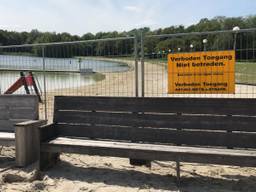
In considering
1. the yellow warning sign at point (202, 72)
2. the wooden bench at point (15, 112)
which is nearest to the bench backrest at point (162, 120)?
the wooden bench at point (15, 112)

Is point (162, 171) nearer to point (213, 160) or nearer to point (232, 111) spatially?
point (213, 160)

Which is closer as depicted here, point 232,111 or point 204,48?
point 232,111

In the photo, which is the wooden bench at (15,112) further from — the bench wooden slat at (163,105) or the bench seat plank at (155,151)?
the bench seat plank at (155,151)

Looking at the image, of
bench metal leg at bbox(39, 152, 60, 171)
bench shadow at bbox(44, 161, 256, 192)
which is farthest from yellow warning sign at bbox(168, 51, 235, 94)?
bench metal leg at bbox(39, 152, 60, 171)

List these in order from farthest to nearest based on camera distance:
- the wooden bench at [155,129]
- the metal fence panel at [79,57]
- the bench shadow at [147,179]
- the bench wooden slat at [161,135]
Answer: the metal fence panel at [79,57] < the bench wooden slat at [161,135] < the wooden bench at [155,129] < the bench shadow at [147,179]

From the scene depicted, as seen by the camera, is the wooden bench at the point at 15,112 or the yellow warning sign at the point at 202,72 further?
the wooden bench at the point at 15,112

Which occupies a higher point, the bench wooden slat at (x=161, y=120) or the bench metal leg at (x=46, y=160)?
the bench wooden slat at (x=161, y=120)

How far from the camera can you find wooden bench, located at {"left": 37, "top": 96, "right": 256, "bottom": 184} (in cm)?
419

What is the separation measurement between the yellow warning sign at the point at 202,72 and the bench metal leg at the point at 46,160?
6.88ft

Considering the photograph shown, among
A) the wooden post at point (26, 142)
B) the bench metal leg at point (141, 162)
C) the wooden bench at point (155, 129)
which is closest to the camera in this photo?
the wooden bench at point (155, 129)

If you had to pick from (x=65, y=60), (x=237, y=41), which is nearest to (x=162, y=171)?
(x=237, y=41)

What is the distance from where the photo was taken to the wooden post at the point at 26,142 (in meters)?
4.73

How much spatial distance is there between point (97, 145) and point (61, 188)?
729 mm

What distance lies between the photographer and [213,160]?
3.97 meters
